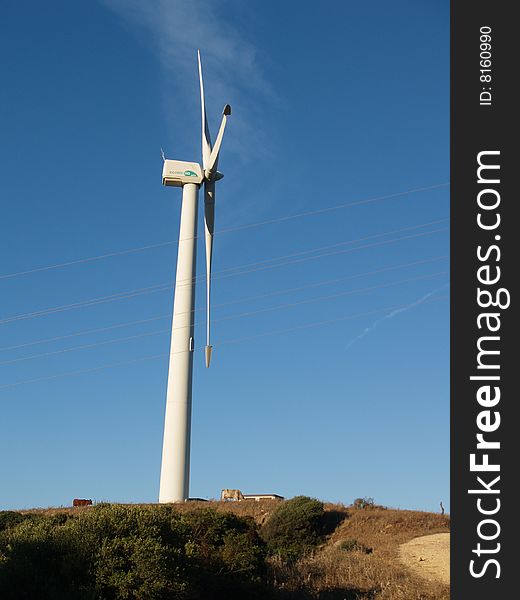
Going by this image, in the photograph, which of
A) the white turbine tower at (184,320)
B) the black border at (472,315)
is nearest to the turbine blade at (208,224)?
the white turbine tower at (184,320)

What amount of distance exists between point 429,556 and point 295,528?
11.8 meters

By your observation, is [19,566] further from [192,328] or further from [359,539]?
[192,328]

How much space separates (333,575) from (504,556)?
798 inches

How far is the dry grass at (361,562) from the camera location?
30.4 metres

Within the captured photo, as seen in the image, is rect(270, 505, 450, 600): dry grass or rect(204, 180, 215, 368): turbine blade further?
rect(204, 180, 215, 368): turbine blade

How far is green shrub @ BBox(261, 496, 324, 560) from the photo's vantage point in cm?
4556

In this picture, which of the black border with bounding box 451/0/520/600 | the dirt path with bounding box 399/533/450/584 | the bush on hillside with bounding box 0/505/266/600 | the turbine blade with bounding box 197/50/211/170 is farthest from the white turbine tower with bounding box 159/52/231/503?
the black border with bounding box 451/0/520/600

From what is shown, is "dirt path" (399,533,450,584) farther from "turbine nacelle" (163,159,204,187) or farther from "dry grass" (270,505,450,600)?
"turbine nacelle" (163,159,204,187)

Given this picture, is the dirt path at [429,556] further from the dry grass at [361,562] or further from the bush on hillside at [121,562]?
the bush on hillside at [121,562]

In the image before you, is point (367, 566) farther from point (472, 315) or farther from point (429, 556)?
point (472, 315)

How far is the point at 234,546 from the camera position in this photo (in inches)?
1229

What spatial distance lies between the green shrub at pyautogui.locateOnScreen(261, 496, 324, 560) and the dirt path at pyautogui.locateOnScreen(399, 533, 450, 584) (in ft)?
21.4

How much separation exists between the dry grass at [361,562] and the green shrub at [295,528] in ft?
3.84

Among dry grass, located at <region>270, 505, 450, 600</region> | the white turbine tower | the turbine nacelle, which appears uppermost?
the turbine nacelle
